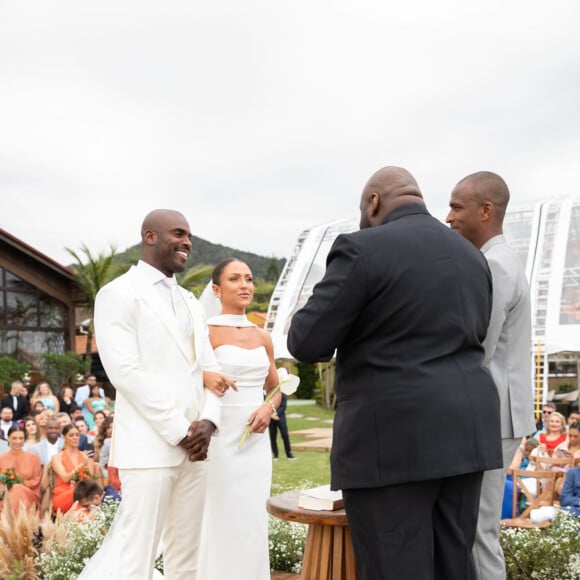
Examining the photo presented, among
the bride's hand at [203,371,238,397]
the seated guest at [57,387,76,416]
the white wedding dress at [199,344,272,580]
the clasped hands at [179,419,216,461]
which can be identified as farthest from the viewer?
the seated guest at [57,387,76,416]

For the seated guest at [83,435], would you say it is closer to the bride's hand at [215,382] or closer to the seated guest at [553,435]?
the seated guest at [553,435]

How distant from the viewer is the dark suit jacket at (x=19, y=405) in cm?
1370

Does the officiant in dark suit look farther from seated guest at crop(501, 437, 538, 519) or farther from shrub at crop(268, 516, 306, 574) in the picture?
seated guest at crop(501, 437, 538, 519)

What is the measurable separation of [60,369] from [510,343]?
76.2ft

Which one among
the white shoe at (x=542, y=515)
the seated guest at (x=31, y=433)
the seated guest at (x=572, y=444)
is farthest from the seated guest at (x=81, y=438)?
the seated guest at (x=572, y=444)

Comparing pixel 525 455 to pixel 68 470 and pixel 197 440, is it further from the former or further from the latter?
pixel 197 440

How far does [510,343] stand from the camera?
3.38m

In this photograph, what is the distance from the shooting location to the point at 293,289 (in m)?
24.8

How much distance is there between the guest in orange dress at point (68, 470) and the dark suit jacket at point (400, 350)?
6.07 metres

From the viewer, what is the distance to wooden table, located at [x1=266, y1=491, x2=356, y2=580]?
11.9 feet

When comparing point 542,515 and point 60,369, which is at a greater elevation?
point 542,515

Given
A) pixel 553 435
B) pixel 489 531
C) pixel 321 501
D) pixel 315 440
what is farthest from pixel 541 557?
pixel 315 440

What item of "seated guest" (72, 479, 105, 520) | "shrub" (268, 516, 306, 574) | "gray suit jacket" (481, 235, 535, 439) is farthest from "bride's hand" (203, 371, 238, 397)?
"seated guest" (72, 479, 105, 520)

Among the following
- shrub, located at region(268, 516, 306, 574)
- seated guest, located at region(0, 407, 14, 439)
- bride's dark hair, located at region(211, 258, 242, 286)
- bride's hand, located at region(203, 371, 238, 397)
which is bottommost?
seated guest, located at region(0, 407, 14, 439)
